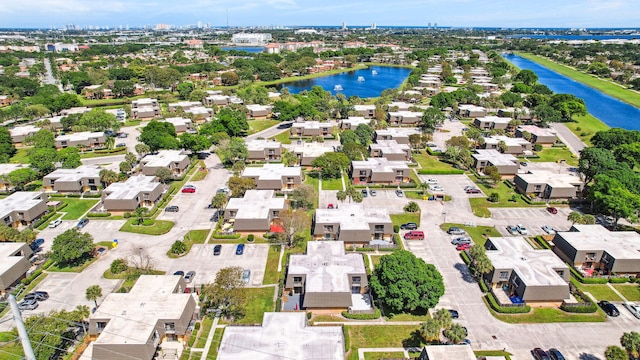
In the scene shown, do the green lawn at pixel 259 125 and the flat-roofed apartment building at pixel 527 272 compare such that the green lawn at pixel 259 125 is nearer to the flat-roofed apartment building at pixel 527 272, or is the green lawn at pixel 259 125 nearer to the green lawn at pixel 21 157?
the green lawn at pixel 21 157

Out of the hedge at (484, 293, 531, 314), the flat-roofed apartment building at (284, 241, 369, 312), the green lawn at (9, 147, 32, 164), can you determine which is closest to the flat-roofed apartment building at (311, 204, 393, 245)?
the flat-roofed apartment building at (284, 241, 369, 312)

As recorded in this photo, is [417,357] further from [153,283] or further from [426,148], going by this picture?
[426,148]

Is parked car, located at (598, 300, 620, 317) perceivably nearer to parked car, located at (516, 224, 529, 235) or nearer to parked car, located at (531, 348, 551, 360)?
parked car, located at (531, 348, 551, 360)

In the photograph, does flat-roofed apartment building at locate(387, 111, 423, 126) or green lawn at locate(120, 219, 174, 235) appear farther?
flat-roofed apartment building at locate(387, 111, 423, 126)

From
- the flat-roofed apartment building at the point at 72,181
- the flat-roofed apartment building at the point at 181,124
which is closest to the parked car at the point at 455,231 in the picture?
the flat-roofed apartment building at the point at 72,181

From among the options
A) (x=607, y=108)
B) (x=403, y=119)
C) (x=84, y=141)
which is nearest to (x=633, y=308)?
(x=403, y=119)

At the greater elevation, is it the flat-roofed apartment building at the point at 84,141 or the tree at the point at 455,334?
the tree at the point at 455,334
